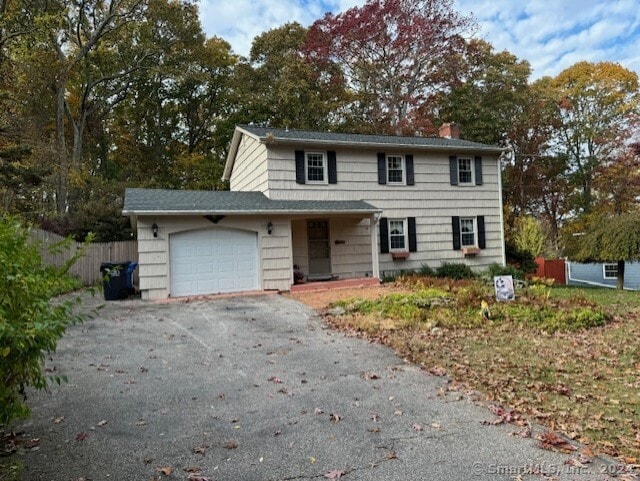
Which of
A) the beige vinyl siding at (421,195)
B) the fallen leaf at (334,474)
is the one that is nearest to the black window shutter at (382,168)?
the beige vinyl siding at (421,195)

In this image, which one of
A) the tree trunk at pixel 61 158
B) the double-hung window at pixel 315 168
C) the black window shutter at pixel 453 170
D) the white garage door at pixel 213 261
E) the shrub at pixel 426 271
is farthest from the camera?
the tree trunk at pixel 61 158

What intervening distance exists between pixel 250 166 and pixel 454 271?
27.8 ft

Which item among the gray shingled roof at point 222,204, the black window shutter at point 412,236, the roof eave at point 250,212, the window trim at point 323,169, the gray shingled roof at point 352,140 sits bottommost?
the black window shutter at point 412,236

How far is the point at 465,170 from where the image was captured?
1691 cm

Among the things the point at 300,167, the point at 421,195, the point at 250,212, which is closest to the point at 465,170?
the point at 421,195

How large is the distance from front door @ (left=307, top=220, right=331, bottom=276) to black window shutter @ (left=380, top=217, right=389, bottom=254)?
196cm

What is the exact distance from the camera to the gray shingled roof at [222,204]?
452 inches

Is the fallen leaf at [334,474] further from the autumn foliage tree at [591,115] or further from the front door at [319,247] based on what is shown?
the autumn foliage tree at [591,115]

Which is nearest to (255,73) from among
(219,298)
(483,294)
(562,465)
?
(219,298)

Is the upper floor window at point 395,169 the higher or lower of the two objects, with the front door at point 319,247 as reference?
higher

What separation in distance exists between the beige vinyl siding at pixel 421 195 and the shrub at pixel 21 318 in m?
11.4

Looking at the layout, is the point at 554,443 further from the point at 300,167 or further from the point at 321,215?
Answer: the point at 300,167

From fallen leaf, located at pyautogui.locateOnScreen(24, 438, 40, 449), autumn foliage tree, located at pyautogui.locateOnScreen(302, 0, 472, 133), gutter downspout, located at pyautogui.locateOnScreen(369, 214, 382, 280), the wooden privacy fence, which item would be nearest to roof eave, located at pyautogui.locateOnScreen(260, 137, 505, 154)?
gutter downspout, located at pyautogui.locateOnScreen(369, 214, 382, 280)

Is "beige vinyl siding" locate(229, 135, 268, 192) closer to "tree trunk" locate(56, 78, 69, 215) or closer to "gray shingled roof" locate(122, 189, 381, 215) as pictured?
"gray shingled roof" locate(122, 189, 381, 215)
